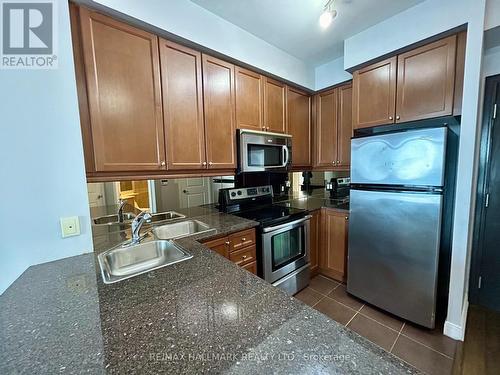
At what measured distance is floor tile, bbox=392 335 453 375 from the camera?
142 cm

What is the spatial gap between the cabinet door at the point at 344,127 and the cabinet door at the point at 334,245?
0.67 metres

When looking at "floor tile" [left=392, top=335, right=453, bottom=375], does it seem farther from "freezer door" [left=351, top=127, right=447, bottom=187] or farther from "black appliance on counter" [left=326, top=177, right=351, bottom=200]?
"black appliance on counter" [left=326, top=177, right=351, bottom=200]

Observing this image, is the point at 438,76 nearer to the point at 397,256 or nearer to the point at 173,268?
the point at 397,256

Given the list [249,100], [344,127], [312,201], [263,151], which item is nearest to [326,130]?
[344,127]

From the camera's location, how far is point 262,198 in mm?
2568

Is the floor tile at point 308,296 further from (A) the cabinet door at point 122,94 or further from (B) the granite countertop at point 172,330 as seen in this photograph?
(A) the cabinet door at point 122,94

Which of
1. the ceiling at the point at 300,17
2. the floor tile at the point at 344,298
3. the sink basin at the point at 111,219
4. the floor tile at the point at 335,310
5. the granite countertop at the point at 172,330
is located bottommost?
the floor tile at the point at 335,310

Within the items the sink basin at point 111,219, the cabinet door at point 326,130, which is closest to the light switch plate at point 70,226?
the sink basin at point 111,219

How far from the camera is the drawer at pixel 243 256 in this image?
1.71 m

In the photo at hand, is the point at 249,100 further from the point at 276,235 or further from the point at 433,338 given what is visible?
the point at 433,338

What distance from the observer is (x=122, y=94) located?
1.44m

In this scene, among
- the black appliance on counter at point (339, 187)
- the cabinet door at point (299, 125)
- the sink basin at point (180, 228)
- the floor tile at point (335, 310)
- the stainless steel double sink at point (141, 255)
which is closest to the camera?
the stainless steel double sink at point (141, 255)

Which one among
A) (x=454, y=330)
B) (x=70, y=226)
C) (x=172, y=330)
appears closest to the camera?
(x=172, y=330)

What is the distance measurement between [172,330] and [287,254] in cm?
164
